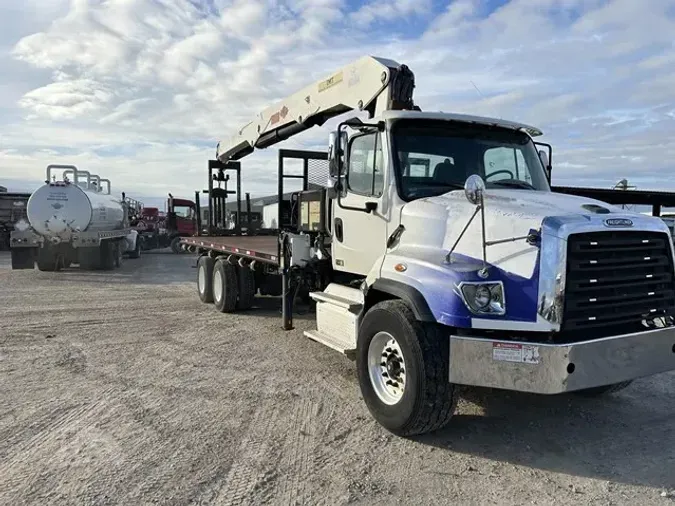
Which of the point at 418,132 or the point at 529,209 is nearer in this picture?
the point at 529,209

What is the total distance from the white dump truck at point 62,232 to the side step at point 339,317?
44.5ft

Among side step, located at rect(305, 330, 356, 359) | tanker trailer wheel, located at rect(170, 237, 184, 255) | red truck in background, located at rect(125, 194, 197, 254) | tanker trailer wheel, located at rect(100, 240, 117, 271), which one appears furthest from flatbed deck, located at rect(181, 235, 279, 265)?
red truck in background, located at rect(125, 194, 197, 254)

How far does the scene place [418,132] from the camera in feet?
18.2

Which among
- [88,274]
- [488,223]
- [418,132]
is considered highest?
[418,132]

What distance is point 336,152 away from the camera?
227 inches

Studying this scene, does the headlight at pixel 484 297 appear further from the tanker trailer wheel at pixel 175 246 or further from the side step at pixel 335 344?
the tanker trailer wheel at pixel 175 246

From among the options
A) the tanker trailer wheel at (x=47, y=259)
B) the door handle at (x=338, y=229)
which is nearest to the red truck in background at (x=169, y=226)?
the tanker trailer wheel at (x=47, y=259)

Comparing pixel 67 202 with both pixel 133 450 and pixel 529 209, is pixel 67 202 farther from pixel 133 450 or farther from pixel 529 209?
pixel 529 209

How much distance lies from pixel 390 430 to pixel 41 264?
1637cm

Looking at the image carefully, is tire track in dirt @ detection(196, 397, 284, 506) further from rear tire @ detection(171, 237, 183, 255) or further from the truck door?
rear tire @ detection(171, 237, 183, 255)

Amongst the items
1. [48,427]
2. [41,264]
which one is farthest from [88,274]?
[48,427]

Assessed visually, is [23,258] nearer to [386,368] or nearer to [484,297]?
[386,368]

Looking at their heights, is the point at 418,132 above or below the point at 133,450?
above

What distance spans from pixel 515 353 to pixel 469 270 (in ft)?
2.24
